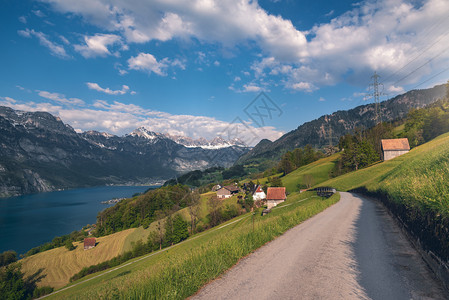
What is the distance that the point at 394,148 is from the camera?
7719cm

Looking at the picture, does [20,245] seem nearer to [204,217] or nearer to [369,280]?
[204,217]

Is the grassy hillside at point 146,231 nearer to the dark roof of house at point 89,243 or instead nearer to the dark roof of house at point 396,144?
the dark roof of house at point 89,243

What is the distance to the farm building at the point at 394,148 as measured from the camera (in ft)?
250

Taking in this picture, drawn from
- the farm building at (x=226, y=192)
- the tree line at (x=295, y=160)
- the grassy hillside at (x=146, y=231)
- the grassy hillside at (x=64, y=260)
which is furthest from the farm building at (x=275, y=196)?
the tree line at (x=295, y=160)

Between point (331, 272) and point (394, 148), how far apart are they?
8935 centimetres

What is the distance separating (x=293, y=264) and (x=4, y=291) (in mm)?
76897

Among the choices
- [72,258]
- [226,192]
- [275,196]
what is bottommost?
[72,258]

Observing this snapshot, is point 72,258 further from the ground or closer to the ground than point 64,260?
further from the ground

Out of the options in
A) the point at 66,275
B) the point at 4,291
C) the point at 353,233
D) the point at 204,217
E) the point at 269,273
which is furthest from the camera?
the point at 204,217

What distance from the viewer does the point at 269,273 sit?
8.56 m

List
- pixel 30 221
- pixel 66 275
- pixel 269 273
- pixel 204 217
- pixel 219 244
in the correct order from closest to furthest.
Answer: pixel 269 273
pixel 219 244
pixel 66 275
pixel 204 217
pixel 30 221

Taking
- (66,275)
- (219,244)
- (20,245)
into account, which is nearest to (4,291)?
(66,275)

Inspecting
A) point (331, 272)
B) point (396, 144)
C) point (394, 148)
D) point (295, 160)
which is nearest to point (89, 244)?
point (331, 272)

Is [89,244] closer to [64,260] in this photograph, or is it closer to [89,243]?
[89,243]
